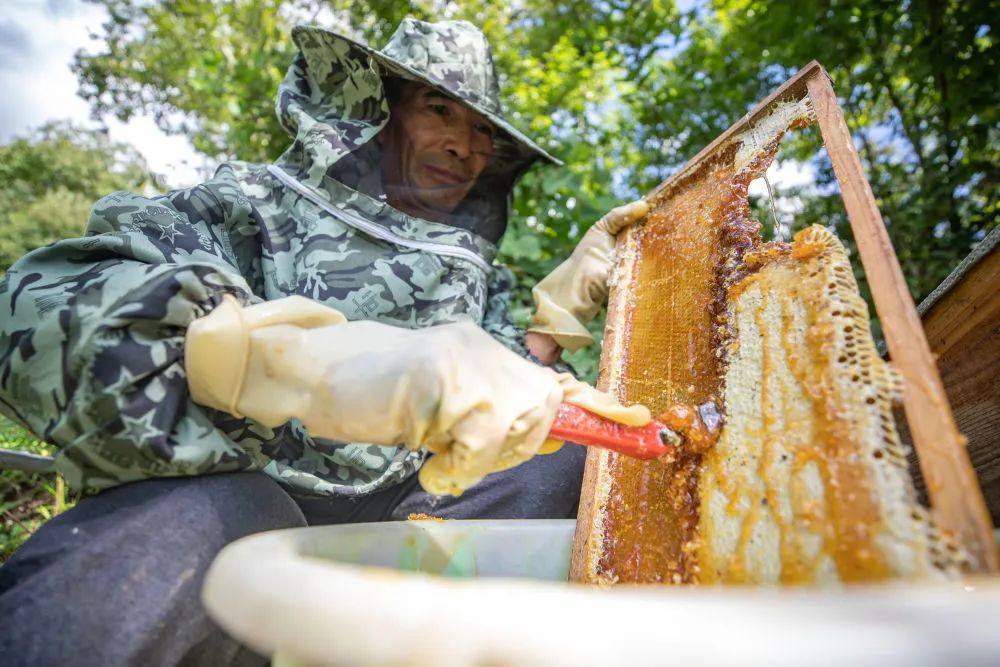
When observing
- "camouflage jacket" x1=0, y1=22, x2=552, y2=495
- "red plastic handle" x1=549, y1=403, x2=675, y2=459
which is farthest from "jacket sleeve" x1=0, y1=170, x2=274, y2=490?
"red plastic handle" x1=549, y1=403, x2=675, y2=459

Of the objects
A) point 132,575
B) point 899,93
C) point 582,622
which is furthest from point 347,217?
point 899,93

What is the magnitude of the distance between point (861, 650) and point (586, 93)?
3733 millimetres

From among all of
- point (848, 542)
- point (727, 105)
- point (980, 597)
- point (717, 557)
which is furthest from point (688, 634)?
point (727, 105)

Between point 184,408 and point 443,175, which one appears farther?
point 443,175

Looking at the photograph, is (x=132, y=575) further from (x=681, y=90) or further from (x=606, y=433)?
(x=681, y=90)

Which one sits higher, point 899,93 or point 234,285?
point 899,93

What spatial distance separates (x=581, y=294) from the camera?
2139 millimetres

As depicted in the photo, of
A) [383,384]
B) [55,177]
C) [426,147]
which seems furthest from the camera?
[55,177]

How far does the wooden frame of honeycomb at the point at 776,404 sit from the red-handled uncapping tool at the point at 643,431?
0.12ft

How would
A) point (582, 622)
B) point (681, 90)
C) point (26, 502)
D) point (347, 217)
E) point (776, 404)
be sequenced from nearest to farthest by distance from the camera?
point (582, 622) → point (776, 404) → point (347, 217) → point (26, 502) → point (681, 90)

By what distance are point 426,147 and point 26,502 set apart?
120 inches

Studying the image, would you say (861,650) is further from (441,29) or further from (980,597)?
(441,29)

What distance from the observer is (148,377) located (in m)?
0.92

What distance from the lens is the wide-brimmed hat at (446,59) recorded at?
1887mm
